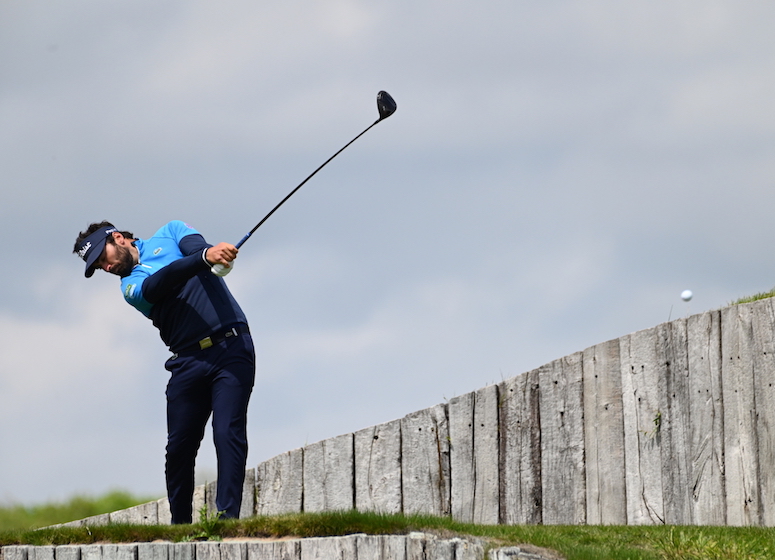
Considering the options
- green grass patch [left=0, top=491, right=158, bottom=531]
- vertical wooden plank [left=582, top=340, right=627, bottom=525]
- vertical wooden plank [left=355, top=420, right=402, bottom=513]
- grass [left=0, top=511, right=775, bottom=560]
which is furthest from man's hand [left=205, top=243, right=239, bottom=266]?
green grass patch [left=0, top=491, right=158, bottom=531]

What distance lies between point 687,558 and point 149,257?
4035 millimetres

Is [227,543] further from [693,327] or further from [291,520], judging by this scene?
[693,327]

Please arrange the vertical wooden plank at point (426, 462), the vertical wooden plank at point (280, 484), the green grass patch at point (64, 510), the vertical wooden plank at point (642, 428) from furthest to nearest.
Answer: the green grass patch at point (64, 510)
the vertical wooden plank at point (280, 484)
the vertical wooden plank at point (426, 462)
the vertical wooden plank at point (642, 428)

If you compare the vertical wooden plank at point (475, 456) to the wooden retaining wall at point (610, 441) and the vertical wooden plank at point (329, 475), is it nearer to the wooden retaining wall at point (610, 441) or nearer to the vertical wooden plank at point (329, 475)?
the wooden retaining wall at point (610, 441)

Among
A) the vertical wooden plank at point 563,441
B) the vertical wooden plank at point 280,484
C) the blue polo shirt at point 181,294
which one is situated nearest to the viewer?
the blue polo shirt at point 181,294

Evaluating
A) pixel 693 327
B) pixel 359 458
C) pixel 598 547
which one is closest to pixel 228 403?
pixel 359 458

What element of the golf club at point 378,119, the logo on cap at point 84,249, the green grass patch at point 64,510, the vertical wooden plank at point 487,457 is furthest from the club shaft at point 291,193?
the green grass patch at point 64,510

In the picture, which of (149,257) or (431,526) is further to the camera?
(149,257)

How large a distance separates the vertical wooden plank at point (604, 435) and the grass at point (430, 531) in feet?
2.90

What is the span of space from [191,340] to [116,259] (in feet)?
2.85

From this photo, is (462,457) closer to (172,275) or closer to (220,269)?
(220,269)

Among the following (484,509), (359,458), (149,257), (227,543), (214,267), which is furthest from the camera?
(359,458)

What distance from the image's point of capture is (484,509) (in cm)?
682

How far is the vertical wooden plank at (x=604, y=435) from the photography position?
6551 mm
